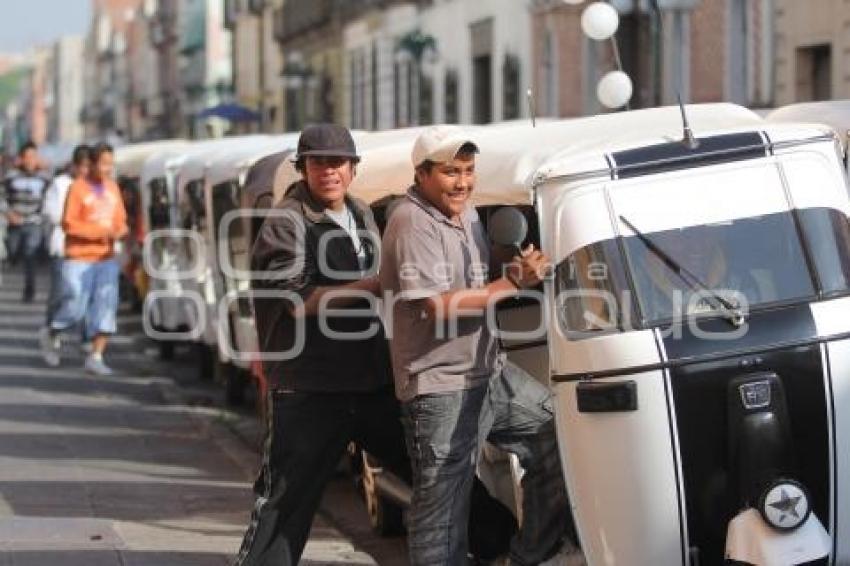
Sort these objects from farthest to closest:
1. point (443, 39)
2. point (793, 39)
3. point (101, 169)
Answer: point (443, 39) → point (793, 39) → point (101, 169)

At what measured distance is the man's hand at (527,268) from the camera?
25.2 feet

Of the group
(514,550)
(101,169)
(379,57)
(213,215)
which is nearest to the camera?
(514,550)

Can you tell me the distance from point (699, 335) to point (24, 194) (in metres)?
21.9

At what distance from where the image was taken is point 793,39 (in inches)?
987

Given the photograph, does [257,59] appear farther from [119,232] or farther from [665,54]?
[119,232]

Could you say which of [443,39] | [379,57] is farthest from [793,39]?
[379,57]

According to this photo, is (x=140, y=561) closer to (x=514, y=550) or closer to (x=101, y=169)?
(x=514, y=550)

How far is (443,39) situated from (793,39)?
1584cm

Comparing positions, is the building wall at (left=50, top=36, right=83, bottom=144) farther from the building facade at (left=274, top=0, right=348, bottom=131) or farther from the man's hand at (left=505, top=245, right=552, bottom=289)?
the man's hand at (left=505, top=245, right=552, bottom=289)

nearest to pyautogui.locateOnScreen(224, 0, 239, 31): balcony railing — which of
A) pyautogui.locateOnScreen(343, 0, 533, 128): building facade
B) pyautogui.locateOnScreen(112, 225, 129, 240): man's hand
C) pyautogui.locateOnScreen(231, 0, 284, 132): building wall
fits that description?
pyautogui.locateOnScreen(231, 0, 284, 132): building wall

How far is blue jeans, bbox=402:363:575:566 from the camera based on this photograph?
7.96 metres

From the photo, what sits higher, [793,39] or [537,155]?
[793,39]

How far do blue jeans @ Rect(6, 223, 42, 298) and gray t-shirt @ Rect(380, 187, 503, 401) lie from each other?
20.5 meters

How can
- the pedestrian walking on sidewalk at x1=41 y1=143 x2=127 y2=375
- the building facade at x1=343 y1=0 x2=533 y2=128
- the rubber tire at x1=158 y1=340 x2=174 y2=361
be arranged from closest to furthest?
the pedestrian walking on sidewalk at x1=41 y1=143 x2=127 y2=375 < the rubber tire at x1=158 y1=340 x2=174 y2=361 < the building facade at x1=343 y1=0 x2=533 y2=128
